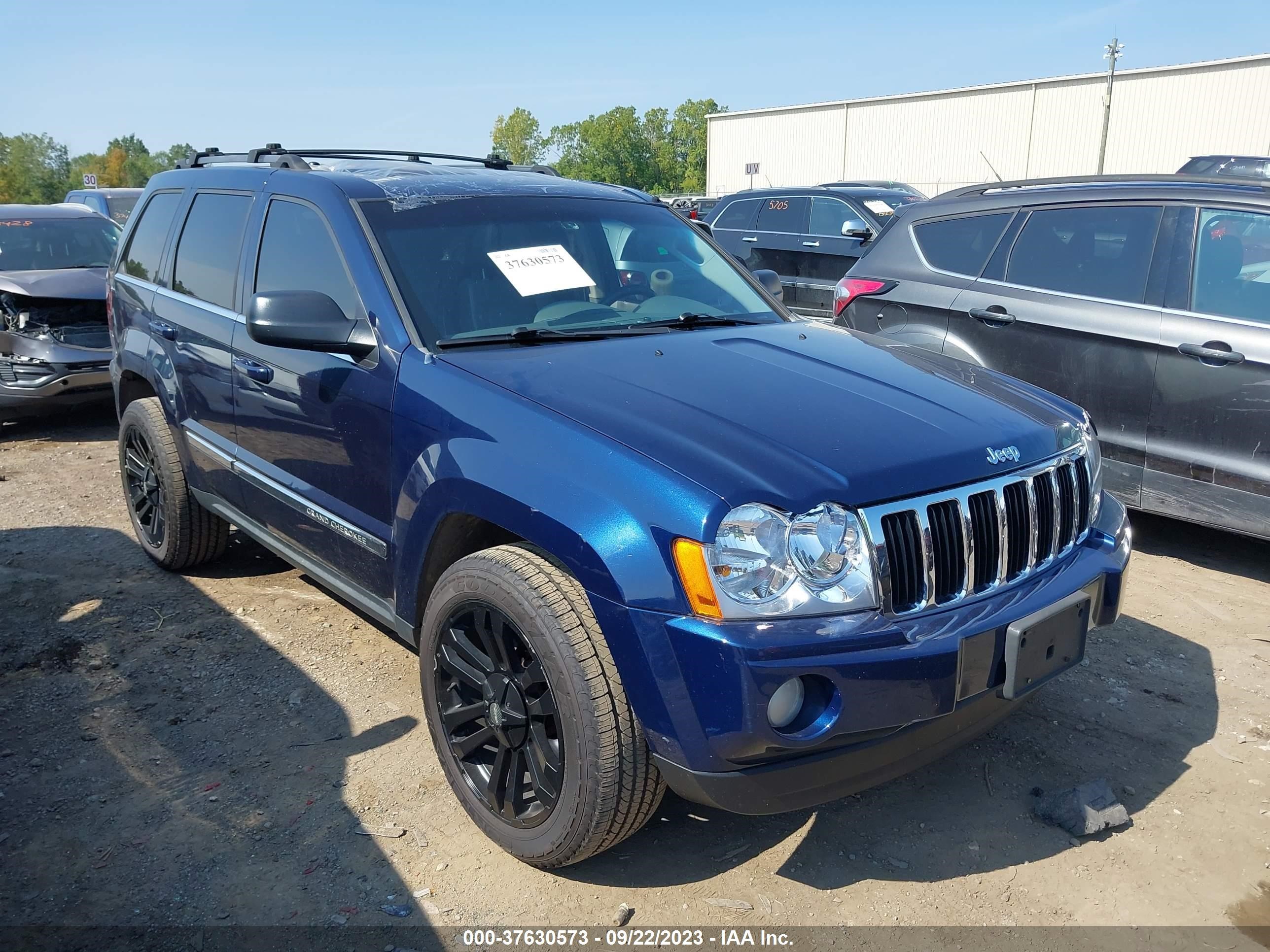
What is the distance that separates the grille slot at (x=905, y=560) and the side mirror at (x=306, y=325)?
5.53ft

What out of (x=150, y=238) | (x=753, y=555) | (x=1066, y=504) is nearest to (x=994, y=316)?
(x=1066, y=504)

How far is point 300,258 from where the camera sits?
11.7 ft

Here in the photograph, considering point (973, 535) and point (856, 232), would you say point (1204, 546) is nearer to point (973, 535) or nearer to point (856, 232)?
point (973, 535)

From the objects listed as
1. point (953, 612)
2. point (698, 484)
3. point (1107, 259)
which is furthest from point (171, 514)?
point (1107, 259)

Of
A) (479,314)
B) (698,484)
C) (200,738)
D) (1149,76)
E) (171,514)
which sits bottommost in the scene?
(200,738)

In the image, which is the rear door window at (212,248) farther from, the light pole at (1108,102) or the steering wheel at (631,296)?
the light pole at (1108,102)

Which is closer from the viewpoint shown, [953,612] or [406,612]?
[953,612]

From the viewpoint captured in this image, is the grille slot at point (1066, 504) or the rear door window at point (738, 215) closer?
the grille slot at point (1066, 504)

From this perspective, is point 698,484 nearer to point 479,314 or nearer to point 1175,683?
point 479,314

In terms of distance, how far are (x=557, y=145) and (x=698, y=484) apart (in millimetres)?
114948

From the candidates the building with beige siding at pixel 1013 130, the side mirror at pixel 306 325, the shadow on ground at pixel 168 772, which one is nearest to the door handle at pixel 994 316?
the side mirror at pixel 306 325

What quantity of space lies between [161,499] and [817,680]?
367 cm

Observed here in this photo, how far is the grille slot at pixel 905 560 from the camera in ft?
7.57

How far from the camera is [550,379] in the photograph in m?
2.77
